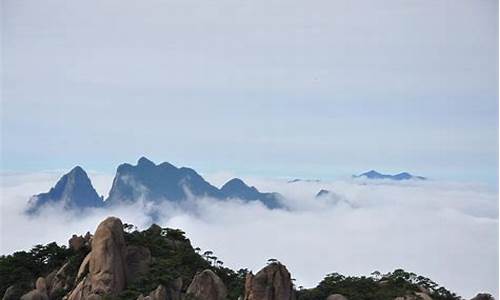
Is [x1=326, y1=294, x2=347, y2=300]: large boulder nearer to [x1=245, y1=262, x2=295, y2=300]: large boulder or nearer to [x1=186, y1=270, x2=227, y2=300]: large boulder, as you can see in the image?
[x1=245, y1=262, x2=295, y2=300]: large boulder

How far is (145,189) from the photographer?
69.4 metres

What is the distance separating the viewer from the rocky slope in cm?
2002

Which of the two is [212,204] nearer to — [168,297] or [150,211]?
[150,211]

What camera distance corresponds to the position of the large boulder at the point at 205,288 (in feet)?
66.9

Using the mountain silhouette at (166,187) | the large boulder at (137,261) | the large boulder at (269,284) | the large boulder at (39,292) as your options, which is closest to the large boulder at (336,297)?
the large boulder at (269,284)

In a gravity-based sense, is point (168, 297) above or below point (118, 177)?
below

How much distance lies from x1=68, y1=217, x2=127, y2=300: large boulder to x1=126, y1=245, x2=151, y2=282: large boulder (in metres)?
0.31

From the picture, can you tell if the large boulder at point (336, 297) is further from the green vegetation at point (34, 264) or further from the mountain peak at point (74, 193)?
the mountain peak at point (74, 193)

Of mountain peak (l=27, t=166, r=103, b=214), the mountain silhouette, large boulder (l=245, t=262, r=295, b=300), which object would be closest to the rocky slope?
large boulder (l=245, t=262, r=295, b=300)

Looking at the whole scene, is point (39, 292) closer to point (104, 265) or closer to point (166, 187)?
point (104, 265)

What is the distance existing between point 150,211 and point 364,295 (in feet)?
174

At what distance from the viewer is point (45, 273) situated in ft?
75.5

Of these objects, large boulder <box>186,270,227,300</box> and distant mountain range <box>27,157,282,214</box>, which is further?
distant mountain range <box>27,157,282,214</box>

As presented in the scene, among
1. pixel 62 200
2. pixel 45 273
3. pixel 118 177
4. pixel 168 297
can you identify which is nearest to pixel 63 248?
pixel 45 273
